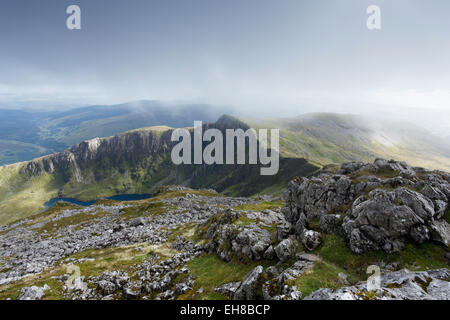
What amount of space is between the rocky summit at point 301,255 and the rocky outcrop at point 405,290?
62 mm

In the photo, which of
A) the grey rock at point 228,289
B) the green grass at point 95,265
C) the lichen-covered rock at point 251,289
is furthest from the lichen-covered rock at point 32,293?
the lichen-covered rock at point 251,289

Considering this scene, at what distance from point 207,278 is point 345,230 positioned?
698 inches

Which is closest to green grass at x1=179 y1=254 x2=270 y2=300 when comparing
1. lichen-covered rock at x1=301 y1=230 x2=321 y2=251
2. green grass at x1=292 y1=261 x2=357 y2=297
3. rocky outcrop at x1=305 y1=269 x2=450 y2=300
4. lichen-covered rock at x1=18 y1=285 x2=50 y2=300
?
lichen-covered rock at x1=301 y1=230 x2=321 y2=251

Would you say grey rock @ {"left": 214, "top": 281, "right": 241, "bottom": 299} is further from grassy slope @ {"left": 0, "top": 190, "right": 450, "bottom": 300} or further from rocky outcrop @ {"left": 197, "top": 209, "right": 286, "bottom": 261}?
rocky outcrop @ {"left": 197, "top": 209, "right": 286, "bottom": 261}

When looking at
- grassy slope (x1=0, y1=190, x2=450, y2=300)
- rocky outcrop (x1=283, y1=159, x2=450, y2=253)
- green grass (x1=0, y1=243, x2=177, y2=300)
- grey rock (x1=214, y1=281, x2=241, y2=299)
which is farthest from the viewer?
green grass (x1=0, y1=243, x2=177, y2=300)

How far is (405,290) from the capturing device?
12609mm

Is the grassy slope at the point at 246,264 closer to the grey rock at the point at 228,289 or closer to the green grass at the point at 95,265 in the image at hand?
the green grass at the point at 95,265

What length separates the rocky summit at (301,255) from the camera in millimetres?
16203

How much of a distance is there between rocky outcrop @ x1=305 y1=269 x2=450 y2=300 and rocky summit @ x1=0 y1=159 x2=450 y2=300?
6 centimetres

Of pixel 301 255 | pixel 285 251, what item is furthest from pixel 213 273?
pixel 301 255

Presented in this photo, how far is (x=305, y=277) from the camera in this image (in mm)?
16781

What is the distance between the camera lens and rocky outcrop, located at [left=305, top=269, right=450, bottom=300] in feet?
39.7

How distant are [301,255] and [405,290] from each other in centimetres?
980
